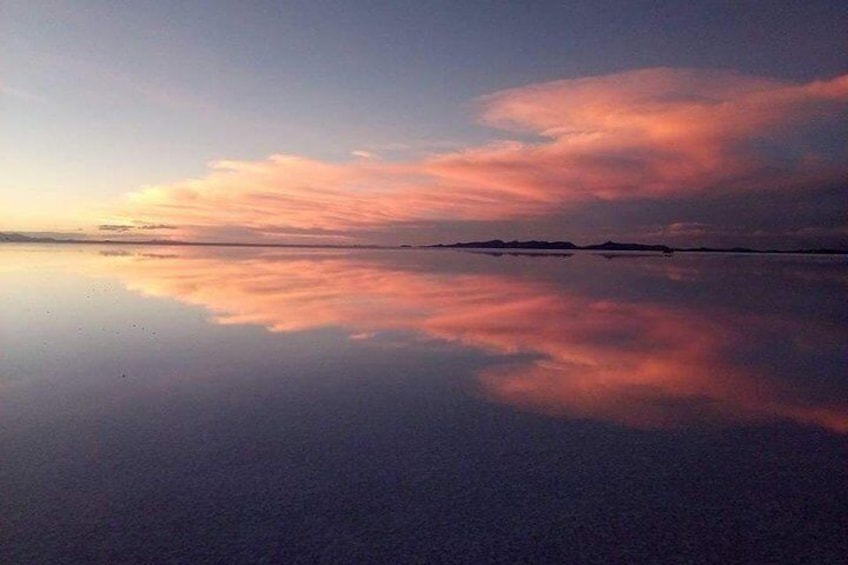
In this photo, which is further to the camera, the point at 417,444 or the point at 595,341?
the point at 595,341

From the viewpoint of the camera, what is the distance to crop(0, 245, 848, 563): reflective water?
15.5 feet

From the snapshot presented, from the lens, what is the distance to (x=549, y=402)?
865 cm

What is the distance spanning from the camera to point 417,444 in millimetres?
6832

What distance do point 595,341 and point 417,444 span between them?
8.24 metres

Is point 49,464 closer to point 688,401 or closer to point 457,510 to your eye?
point 457,510

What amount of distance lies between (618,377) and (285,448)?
6.42 m

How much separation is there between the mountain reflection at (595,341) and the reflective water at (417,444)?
86 millimetres

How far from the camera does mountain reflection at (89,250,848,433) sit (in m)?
8.68

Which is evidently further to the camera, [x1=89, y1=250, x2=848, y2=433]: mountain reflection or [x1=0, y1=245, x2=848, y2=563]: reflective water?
[x1=89, y1=250, x2=848, y2=433]: mountain reflection

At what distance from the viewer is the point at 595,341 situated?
13.8 metres

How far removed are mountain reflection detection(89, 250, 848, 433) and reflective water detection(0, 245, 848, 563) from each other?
3.4 inches

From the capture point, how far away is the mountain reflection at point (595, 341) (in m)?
8.68

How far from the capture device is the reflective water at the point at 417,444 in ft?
15.5

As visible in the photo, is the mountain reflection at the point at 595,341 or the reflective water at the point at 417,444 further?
the mountain reflection at the point at 595,341
